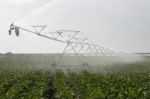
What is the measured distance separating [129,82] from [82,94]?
172 inches

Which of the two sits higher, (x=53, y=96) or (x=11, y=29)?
(x=11, y=29)

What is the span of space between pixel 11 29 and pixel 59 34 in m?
8.04

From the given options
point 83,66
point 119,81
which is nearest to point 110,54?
point 83,66

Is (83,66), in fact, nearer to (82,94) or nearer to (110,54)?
(110,54)

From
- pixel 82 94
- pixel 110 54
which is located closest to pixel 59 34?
pixel 110 54

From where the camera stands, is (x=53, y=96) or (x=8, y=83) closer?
(x=53, y=96)

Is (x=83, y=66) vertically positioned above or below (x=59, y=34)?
below

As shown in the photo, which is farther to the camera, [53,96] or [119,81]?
[119,81]

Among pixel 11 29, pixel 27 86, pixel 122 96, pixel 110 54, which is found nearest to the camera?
pixel 122 96

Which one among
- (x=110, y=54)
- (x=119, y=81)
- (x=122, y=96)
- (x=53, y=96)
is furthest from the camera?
(x=110, y=54)

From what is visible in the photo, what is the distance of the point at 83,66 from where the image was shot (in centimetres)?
5000

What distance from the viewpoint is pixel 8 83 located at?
28.6 m

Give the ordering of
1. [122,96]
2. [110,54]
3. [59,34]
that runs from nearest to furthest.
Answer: [122,96], [59,34], [110,54]

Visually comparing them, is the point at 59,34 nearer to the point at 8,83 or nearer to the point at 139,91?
the point at 8,83
